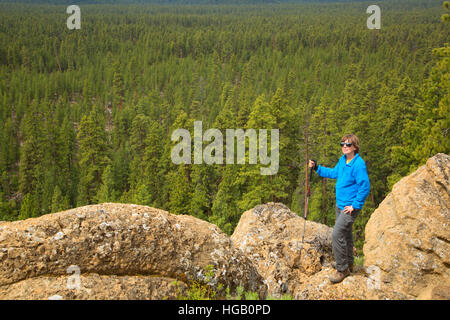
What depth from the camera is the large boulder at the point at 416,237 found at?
7246 mm

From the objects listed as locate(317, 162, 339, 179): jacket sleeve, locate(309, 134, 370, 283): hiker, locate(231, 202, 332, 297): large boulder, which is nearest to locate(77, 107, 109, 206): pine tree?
locate(231, 202, 332, 297): large boulder

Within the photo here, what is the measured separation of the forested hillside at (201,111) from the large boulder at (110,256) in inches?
715

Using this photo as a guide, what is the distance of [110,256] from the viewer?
20.6 feet

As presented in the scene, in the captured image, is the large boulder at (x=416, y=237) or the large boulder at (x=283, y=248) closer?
the large boulder at (x=416, y=237)

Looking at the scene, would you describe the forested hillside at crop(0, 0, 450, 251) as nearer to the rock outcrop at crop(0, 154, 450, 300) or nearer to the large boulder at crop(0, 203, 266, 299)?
the rock outcrop at crop(0, 154, 450, 300)

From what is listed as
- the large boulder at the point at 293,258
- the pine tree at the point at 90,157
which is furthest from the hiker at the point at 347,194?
the pine tree at the point at 90,157

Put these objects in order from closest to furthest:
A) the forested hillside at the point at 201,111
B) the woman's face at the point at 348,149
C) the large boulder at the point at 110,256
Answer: the large boulder at the point at 110,256 < the woman's face at the point at 348,149 < the forested hillside at the point at 201,111

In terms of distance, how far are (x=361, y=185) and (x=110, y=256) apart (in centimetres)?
518

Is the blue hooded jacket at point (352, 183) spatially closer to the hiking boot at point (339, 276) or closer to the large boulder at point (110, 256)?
the hiking boot at point (339, 276)

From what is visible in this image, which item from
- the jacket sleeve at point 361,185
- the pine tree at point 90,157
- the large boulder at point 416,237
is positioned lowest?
the pine tree at point 90,157

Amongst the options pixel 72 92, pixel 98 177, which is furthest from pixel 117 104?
pixel 98 177

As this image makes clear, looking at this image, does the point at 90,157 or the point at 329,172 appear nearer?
the point at 329,172

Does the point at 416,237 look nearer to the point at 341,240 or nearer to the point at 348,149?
the point at 341,240

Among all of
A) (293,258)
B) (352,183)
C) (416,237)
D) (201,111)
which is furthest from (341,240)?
(201,111)
